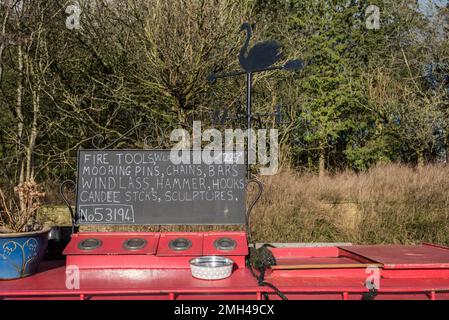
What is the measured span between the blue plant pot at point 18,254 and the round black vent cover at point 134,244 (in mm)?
635

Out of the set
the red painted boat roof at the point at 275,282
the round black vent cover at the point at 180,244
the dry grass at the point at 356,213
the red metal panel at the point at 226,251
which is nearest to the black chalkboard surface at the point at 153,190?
the red metal panel at the point at 226,251

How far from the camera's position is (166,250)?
3.58 m

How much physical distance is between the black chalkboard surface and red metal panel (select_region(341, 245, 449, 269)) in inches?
43.1

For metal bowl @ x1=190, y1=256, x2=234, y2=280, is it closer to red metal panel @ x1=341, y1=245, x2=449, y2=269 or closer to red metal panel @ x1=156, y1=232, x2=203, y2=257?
red metal panel @ x1=156, y1=232, x2=203, y2=257

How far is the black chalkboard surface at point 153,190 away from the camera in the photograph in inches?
159

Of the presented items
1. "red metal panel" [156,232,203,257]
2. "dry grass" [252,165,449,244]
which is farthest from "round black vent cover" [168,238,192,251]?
"dry grass" [252,165,449,244]

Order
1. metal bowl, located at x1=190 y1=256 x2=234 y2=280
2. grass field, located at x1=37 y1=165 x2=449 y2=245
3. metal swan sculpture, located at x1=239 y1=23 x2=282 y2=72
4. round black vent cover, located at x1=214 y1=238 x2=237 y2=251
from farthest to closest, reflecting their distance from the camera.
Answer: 1. grass field, located at x1=37 y1=165 x2=449 y2=245
2. metal swan sculpture, located at x1=239 y1=23 x2=282 y2=72
3. round black vent cover, located at x1=214 y1=238 x2=237 y2=251
4. metal bowl, located at x1=190 y1=256 x2=234 y2=280

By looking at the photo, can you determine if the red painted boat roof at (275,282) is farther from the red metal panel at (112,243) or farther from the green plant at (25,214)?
the green plant at (25,214)

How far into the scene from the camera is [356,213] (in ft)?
25.7

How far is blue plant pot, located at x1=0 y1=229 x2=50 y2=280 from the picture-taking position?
3.26m

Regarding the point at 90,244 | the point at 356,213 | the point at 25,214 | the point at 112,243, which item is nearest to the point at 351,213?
the point at 356,213

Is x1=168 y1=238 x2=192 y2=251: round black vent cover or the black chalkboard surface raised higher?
the black chalkboard surface

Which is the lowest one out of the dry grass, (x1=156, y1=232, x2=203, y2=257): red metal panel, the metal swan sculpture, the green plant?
the dry grass

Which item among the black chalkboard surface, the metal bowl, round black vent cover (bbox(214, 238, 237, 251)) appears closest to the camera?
the metal bowl
